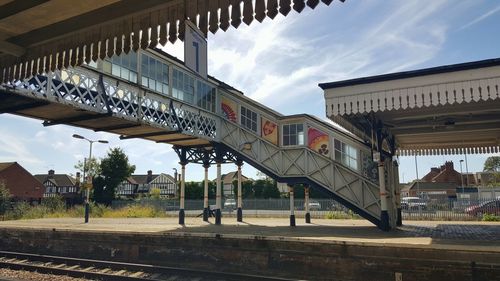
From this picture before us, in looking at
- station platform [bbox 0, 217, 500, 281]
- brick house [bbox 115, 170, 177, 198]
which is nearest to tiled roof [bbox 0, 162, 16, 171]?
brick house [bbox 115, 170, 177, 198]

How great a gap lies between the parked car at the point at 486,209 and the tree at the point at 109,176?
119 ft

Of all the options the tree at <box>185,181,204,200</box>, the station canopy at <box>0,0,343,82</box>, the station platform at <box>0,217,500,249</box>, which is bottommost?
the station platform at <box>0,217,500,249</box>

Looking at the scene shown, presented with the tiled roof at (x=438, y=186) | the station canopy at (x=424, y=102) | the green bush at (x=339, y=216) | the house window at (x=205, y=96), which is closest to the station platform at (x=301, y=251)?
the station canopy at (x=424, y=102)

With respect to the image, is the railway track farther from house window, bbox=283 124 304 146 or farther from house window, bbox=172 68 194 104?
house window, bbox=283 124 304 146

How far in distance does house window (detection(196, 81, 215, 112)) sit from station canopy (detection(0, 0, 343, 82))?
14600 millimetres

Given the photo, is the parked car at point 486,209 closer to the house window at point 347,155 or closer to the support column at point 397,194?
the support column at point 397,194

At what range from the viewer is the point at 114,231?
14.7m

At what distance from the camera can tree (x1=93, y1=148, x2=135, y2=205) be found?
4478 cm

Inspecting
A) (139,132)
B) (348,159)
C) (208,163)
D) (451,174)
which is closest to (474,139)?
(348,159)

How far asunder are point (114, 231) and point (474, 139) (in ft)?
56.3

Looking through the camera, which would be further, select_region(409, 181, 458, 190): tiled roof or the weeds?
select_region(409, 181, 458, 190): tiled roof

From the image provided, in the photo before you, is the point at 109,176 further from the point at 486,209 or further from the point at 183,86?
the point at 486,209

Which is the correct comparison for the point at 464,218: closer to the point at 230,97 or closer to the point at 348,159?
the point at 348,159

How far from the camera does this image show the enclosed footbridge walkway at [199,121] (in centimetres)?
1379
